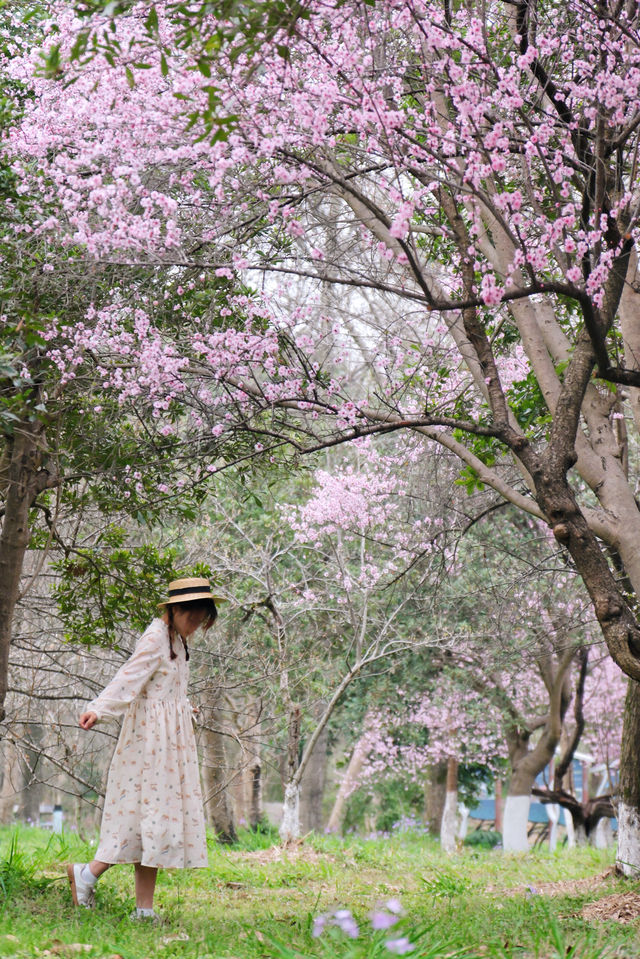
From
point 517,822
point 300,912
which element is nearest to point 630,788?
point 300,912

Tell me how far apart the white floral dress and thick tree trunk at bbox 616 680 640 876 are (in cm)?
433

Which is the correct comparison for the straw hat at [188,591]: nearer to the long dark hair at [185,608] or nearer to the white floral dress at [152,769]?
the long dark hair at [185,608]

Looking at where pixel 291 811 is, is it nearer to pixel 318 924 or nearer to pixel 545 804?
pixel 318 924

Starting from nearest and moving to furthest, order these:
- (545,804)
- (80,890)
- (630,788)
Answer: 1. (80,890)
2. (630,788)
3. (545,804)

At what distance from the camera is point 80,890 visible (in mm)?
4336

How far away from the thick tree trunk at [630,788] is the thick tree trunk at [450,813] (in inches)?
290

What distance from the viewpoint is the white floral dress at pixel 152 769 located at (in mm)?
4164

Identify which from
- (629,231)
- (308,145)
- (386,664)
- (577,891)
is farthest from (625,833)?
(386,664)

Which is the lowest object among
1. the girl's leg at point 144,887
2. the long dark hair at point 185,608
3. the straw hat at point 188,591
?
the girl's leg at point 144,887

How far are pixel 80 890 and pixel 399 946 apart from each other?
7.57 ft

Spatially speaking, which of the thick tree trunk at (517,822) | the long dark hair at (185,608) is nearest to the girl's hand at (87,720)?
the long dark hair at (185,608)

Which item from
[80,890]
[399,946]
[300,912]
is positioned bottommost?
[300,912]

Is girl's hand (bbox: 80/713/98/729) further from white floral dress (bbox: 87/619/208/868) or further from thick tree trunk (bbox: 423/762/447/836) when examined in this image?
thick tree trunk (bbox: 423/762/447/836)

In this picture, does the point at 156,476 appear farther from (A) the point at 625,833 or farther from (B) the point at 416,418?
(A) the point at 625,833
